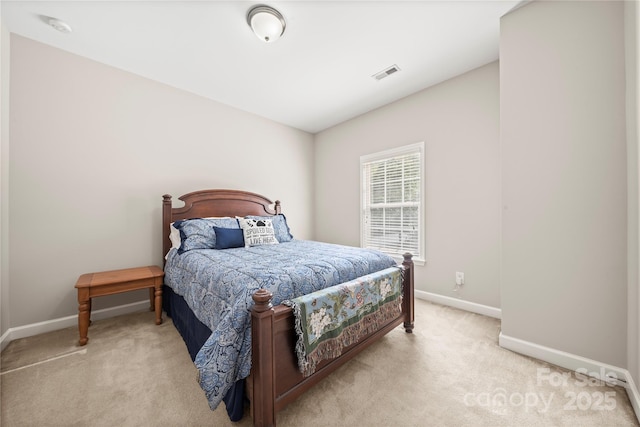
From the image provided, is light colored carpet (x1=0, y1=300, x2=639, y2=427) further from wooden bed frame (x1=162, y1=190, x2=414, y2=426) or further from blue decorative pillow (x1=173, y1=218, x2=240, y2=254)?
blue decorative pillow (x1=173, y1=218, x2=240, y2=254)

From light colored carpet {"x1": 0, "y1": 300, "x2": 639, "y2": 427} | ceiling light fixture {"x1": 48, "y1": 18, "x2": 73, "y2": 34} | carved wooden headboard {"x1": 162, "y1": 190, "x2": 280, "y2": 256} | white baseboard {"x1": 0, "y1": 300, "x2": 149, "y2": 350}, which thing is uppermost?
ceiling light fixture {"x1": 48, "y1": 18, "x2": 73, "y2": 34}

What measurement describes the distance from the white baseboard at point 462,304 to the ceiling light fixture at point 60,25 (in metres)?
4.33

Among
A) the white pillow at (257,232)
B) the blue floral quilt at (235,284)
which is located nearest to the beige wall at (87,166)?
the blue floral quilt at (235,284)

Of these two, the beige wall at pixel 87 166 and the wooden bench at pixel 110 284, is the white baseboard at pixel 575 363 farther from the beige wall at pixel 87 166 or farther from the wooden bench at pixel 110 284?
the beige wall at pixel 87 166

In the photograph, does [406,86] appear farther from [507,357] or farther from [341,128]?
[507,357]

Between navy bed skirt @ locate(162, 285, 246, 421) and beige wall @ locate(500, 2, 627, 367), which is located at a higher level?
beige wall @ locate(500, 2, 627, 367)

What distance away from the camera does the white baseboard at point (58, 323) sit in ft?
6.82

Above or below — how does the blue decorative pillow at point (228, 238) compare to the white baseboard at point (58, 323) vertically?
above

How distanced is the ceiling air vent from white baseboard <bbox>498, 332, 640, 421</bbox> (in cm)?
268

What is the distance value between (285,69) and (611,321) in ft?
10.9

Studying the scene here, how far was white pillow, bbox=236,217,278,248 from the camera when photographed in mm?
2723

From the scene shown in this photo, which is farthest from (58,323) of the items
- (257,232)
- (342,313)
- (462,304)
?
(462,304)

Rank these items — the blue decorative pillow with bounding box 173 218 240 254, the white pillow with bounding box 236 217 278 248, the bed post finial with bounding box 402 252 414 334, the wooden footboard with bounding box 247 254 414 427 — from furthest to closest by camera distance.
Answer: the white pillow with bounding box 236 217 278 248
the blue decorative pillow with bounding box 173 218 240 254
the bed post finial with bounding box 402 252 414 334
the wooden footboard with bounding box 247 254 414 427

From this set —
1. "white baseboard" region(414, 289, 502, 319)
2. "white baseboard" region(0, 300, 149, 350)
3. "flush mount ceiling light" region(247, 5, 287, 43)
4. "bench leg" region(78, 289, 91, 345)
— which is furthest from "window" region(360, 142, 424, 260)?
"bench leg" region(78, 289, 91, 345)
